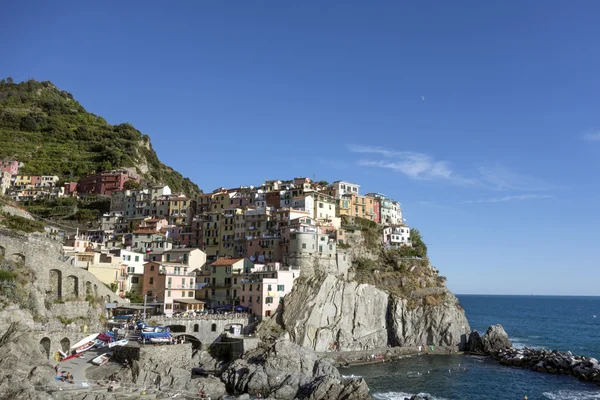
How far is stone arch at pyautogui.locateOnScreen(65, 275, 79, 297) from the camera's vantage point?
182ft

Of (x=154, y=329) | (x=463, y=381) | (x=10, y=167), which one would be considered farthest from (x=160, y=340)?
(x=10, y=167)

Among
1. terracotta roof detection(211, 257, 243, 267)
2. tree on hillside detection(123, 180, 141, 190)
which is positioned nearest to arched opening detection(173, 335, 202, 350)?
terracotta roof detection(211, 257, 243, 267)

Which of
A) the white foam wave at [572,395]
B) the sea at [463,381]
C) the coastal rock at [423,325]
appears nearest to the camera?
the white foam wave at [572,395]

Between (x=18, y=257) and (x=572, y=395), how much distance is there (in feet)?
194

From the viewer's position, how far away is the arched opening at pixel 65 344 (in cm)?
4800

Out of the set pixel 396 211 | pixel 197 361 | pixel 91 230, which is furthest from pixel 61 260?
pixel 396 211

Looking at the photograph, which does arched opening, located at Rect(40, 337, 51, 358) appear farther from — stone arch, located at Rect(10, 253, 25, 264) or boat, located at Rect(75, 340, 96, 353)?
stone arch, located at Rect(10, 253, 25, 264)

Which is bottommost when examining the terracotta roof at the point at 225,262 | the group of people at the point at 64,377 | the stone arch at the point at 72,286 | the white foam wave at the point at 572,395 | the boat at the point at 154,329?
the white foam wave at the point at 572,395

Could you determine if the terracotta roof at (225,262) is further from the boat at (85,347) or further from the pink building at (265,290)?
the boat at (85,347)

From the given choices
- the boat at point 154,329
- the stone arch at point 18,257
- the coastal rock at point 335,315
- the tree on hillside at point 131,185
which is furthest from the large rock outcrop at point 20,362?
the tree on hillside at point 131,185

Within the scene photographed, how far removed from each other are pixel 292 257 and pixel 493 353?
110 feet

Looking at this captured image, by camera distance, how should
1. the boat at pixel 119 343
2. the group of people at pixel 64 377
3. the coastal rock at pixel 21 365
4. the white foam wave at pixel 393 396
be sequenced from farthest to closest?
the white foam wave at pixel 393 396, the boat at pixel 119 343, the group of people at pixel 64 377, the coastal rock at pixel 21 365

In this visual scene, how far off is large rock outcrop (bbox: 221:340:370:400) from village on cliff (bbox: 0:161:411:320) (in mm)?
14062

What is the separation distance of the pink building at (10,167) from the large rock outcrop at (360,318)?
84.2 m
